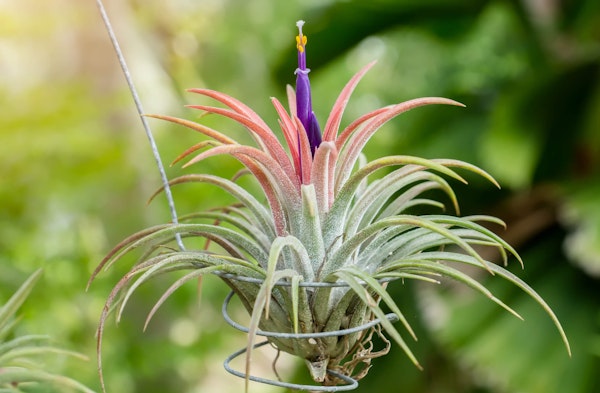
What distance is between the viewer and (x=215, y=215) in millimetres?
737

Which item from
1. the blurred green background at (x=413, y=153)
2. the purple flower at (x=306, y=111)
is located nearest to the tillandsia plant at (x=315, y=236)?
the purple flower at (x=306, y=111)

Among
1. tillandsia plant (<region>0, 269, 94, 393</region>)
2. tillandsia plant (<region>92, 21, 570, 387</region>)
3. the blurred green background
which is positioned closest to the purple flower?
tillandsia plant (<region>92, 21, 570, 387</region>)

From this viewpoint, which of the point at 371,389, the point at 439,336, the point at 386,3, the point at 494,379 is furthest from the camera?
the point at 371,389

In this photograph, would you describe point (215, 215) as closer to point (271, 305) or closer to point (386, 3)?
point (271, 305)

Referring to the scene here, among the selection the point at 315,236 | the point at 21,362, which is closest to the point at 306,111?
the point at 315,236

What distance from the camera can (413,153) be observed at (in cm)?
290

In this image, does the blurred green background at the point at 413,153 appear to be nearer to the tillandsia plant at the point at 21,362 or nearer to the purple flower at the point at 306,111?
the tillandsia plant at the point at 21,362

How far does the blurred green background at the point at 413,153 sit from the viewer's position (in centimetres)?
246

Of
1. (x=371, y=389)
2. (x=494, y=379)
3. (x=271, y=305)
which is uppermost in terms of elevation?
(x=271, y=305)

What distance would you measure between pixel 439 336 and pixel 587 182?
789 millimetres

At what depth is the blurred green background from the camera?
2.46 m

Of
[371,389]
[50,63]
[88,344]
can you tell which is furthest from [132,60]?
[371,389]

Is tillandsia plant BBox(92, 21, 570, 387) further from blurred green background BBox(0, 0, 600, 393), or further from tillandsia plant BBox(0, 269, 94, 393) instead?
blurred green background BBox(0, 0, 600, 393)

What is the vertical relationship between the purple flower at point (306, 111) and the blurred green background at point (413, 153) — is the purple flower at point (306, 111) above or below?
above
